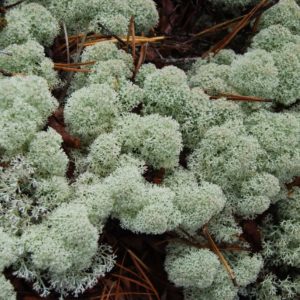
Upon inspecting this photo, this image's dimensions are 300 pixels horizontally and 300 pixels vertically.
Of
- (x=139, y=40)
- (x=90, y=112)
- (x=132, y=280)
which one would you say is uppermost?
(x=139, y=40)

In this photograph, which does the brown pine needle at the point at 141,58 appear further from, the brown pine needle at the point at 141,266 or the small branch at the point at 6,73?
the brown pine needle at the point at 141,266

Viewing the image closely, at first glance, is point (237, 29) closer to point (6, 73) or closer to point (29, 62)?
point (29, 62)

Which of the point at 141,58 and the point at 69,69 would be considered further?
the point at 141,58

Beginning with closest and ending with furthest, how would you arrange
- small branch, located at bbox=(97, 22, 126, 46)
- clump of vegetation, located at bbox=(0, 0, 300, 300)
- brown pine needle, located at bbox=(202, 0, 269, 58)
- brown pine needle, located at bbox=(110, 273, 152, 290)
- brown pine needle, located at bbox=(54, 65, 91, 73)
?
clump of vegetation, located at bbox=(0, 0, 300, 300) → brown pine needle, located at bbox=(110, 273, 152, 290) → brown pine needle, located at bbox=(54, 65, 91, 73) → small branch, located at bbox=(97, 22, 126, 46) → brown pine needle, located at bbox=(202, 0, 269, 58)

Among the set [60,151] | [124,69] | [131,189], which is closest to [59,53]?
[124,69]

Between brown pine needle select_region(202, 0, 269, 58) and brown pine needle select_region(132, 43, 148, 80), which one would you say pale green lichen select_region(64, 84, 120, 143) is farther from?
brown pine needle select_region(202, 0, 269, 58)

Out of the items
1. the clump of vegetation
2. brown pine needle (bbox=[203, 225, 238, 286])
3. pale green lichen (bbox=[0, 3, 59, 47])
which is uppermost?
pale green lichen (bbox=[0, 3, 59, 47])

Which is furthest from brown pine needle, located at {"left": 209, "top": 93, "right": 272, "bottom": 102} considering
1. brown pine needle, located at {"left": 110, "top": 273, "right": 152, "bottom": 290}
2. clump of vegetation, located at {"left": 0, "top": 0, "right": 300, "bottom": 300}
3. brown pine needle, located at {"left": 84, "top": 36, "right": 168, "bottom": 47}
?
brown pine needle, located at {"left": 110, "top": 273, "right": 152, "bottom": 290}

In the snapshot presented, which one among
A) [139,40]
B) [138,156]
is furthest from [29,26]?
[138,156]

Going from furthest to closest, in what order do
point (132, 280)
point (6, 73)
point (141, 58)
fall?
point (141, 58), point (6, 73), point (132, 280)

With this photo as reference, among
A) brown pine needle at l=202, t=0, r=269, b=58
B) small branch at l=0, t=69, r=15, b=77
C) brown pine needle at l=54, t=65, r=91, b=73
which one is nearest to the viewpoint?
small branch at l=0, t=69, r=15, b=77

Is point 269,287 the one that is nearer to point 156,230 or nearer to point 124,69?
point 156,230
